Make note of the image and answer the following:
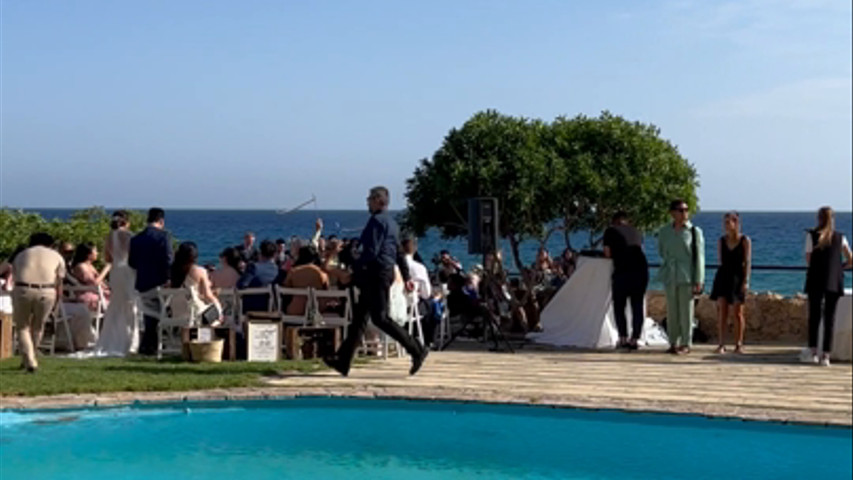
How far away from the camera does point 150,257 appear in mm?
9898

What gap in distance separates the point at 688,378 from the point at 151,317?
536 centimetres

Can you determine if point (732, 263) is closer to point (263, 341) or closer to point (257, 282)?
point (263, 341)

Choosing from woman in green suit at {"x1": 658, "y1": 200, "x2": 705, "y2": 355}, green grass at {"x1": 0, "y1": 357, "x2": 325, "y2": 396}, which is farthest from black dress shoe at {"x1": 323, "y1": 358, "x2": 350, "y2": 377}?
woman in green suit at {"x1": 658, "y1": 200, "x2": 705, "y2": 355}

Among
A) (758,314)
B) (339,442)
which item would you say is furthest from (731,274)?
(758,314)

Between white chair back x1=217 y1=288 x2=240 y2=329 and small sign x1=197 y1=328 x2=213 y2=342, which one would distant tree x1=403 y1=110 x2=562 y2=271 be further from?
small sign x1=197 y1=328 x2=213 y2=342

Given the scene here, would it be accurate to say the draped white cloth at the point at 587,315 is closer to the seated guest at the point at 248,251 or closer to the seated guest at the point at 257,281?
the seated guest at the point at 257,281

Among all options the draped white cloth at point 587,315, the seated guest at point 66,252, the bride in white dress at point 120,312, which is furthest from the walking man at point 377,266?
the seated guest at point 66,252

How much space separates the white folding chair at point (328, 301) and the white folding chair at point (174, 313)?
3.61 ft

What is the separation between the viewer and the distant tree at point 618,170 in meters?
12.7

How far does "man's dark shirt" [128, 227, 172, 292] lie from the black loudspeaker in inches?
113

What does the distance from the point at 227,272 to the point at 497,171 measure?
359cm

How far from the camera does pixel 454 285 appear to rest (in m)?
11.0

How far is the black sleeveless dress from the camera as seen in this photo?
16.6 ft

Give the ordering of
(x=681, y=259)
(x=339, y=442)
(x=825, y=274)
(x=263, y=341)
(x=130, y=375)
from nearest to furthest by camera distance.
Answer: (x=825, y=274) < (x=339, y=442) < (x=681, y=259) < (x=130, y=375) < (x=263, y=341)
